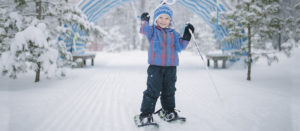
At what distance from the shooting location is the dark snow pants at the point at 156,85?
8.76ft

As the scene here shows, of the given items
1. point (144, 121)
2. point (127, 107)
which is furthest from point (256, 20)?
point (144, 121)

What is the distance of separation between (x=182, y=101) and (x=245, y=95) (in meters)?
1.40

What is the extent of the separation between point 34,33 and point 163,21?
2.95m

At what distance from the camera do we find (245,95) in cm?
414

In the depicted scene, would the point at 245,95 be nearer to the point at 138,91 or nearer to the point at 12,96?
the point at 138,91

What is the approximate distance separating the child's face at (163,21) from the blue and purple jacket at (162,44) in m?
0.06

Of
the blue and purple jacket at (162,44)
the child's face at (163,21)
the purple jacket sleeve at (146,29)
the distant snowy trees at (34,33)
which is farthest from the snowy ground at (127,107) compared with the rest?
the child's face at (163,21)

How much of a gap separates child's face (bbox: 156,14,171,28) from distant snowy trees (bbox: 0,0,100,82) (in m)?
2.76

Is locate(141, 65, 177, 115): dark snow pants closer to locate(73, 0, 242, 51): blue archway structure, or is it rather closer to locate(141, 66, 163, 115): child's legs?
locate(141, 66, 163, 115): child's legs

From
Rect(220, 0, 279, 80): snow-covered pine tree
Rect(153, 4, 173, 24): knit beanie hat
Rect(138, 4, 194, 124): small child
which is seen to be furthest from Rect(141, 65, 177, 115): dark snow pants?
Rect(220, 0, 279, 80): snow-covered pine tree

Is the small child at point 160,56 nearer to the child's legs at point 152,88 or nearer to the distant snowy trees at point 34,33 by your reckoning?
the child's legs at point 152,88

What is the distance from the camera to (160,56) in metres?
2.66

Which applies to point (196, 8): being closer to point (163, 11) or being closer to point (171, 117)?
point (163, 11)

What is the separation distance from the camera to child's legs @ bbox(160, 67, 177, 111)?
274 cm
